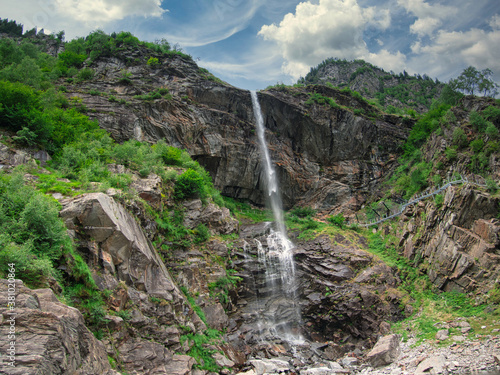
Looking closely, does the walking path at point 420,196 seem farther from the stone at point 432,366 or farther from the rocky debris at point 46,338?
the rocky debris at point 46,338

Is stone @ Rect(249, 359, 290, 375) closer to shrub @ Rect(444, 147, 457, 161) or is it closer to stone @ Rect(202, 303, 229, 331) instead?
stone @ Rect(202, 303, 229, 331)

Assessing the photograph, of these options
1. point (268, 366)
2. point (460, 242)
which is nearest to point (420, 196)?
point (460, 242)

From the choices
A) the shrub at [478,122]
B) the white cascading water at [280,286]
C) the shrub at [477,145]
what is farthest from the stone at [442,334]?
the shrub at [478,122]

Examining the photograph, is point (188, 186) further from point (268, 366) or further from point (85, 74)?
point (85, 74)

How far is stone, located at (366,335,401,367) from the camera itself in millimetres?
14391

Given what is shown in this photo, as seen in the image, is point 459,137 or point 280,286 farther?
point 459,137

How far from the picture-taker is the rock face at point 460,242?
57.6 feet

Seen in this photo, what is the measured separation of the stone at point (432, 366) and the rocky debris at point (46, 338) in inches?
471

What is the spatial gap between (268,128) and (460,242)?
27.8 m

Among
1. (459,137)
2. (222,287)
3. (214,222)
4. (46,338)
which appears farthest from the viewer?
(459,137)

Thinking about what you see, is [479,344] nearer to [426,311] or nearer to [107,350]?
[426,311]

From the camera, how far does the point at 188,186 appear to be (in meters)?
22.9

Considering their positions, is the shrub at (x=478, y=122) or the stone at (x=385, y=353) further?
the shrub at (x=478, y=122)

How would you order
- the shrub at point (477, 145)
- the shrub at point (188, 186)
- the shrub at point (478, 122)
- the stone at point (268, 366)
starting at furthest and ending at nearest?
the shrub at point (478, 122), the shrub at point (477, 145), the shrub at point (188, 186), the stone at point (268, 366)
